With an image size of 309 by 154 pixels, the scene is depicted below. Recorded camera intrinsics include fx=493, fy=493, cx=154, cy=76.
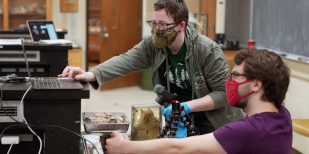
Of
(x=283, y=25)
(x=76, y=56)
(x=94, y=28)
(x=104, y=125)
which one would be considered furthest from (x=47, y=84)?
(x=94, y=28)

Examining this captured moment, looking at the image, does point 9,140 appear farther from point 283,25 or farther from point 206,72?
point 283,25

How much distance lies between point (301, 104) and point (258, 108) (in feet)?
A: 9.16

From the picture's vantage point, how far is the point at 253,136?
1.60m

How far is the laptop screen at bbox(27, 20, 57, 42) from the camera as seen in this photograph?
3859mm

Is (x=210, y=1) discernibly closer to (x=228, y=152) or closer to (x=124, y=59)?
(x=124, y=59)

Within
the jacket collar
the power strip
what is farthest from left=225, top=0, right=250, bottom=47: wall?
the power strip

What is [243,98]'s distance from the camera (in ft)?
5.74

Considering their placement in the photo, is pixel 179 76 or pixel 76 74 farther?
pixel 179 76

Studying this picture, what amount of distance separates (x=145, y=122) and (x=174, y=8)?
→ 1.77 feet

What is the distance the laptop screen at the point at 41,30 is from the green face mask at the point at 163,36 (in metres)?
1.76

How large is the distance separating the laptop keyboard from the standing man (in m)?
0.16

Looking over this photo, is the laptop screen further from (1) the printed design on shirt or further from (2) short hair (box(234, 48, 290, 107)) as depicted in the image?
(2) short hair (box(234, 48, 290, 107))

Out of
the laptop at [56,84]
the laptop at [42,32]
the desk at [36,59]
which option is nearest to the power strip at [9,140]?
the laptop at [56,84]

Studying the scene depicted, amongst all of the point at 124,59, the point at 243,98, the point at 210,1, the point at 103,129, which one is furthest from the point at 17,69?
the point at 210,1
